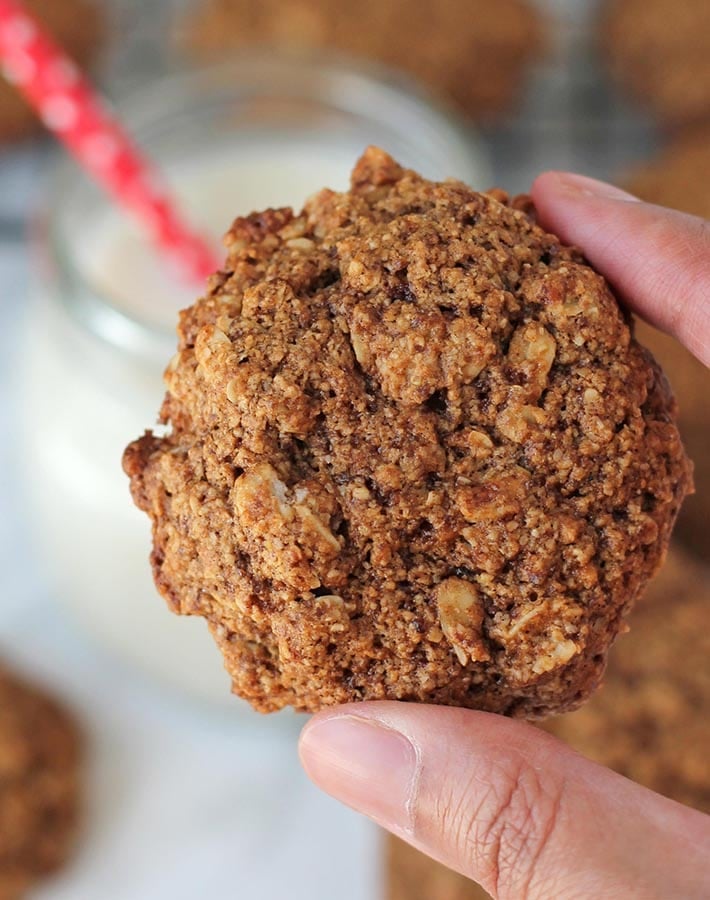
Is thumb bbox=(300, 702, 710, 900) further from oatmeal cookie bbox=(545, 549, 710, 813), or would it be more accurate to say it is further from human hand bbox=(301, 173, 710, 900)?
oatmeal cookie bbox=(545, 549, 710, 813)

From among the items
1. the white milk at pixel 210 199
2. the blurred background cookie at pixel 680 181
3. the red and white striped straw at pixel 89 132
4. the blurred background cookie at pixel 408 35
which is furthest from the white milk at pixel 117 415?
the blurred background cookie at pixel 680 181

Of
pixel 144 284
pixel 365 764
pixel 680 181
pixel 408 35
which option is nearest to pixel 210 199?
pixel 144 284

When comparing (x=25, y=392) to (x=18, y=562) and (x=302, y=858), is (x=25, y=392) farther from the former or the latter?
(x=302, y=858)

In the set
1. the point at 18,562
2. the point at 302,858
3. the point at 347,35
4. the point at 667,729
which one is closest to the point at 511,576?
the point at 667,729

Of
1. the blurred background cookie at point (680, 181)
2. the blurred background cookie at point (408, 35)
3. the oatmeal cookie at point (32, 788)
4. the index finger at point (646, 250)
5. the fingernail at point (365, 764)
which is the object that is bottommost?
the oatmeal cookie at point (32, 788)

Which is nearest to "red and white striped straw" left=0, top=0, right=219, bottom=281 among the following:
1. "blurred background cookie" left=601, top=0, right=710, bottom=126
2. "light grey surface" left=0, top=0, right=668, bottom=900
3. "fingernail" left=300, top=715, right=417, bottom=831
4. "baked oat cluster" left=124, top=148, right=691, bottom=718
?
"light grey surface" left=0, top=0, right=668, bottom=900

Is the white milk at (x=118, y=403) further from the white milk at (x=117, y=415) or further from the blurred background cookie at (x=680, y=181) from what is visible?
the blurred background cookie at (x=680, y=181)

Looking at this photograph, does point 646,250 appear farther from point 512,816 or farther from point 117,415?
point 117,415
